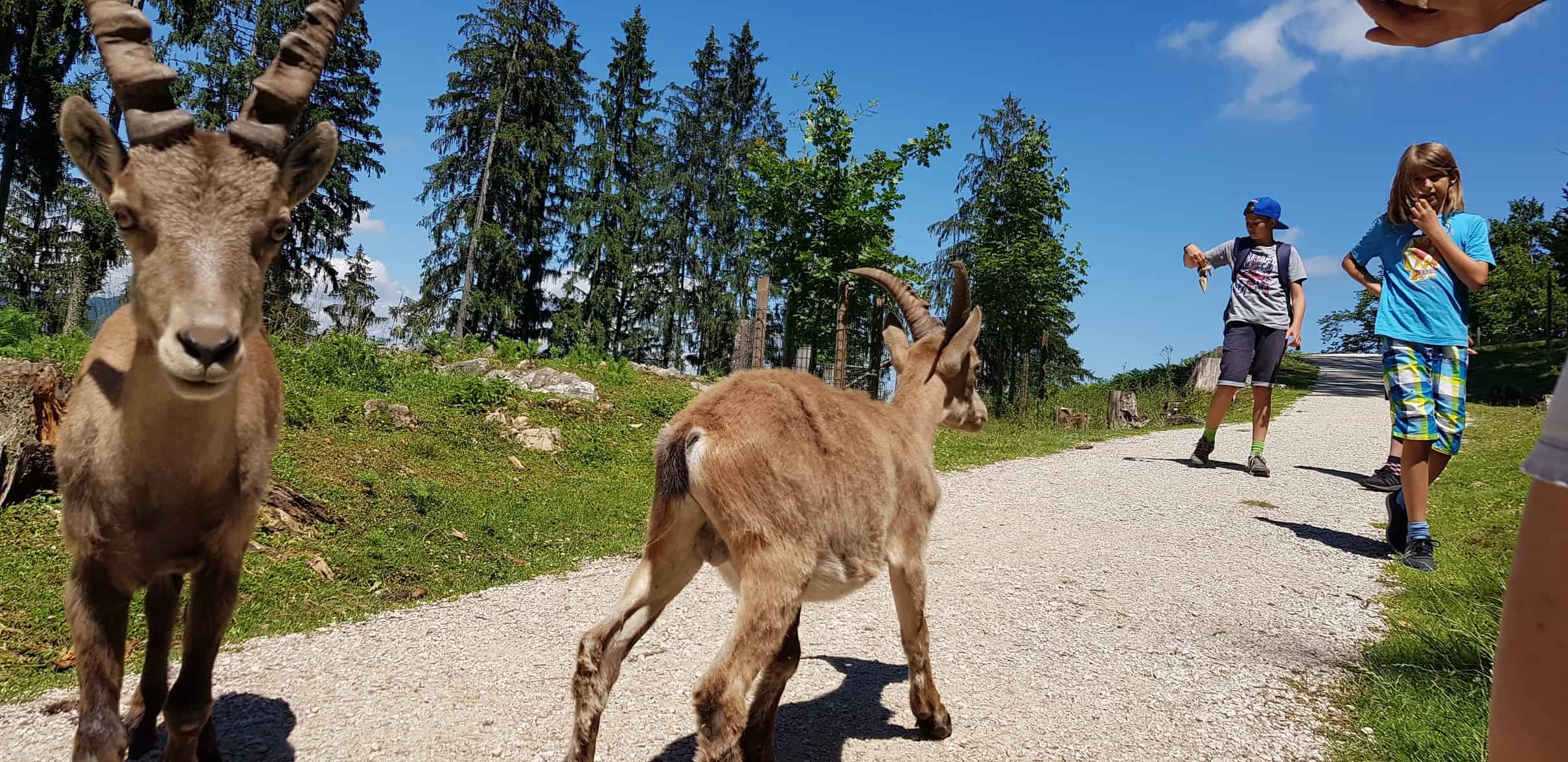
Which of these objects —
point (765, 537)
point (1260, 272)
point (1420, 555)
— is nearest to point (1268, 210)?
point (1260, 272)

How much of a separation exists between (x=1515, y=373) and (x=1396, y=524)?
3602 centimetres

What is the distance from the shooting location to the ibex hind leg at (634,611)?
341cm

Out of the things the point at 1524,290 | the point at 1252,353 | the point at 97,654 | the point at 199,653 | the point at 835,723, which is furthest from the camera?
the point at 1524,290

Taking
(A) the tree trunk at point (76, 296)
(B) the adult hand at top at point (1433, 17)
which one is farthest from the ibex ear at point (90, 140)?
(A) the tree trunk at point (76, 296)

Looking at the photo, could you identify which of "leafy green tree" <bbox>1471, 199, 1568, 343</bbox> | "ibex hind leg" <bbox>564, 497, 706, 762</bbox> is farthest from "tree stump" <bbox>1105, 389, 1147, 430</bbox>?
"leafy green tree" <bbox>1471, 199, 1568, 343</bbox>

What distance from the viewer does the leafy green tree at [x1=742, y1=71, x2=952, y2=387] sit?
685 inches

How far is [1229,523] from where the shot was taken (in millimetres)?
8703

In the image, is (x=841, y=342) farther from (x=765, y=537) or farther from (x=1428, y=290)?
(x=765, y=537)

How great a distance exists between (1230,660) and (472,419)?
9110mm

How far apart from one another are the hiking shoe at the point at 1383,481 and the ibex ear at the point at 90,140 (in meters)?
11.4

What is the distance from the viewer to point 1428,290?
6.84m

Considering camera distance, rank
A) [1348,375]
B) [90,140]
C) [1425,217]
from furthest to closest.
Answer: [1348,375] < [1425,217] < [90,140]

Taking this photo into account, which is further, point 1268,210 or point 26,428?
point 1268,210

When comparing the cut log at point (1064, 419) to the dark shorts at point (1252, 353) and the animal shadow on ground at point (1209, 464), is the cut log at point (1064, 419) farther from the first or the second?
the dark shorts at point (1252, 353)
